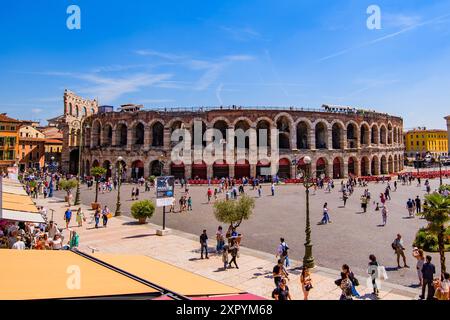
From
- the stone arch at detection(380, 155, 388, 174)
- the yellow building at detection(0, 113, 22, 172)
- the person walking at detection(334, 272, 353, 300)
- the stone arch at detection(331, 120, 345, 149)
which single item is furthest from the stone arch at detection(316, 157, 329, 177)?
the yellow building at detection(0, 113, 22, 172)

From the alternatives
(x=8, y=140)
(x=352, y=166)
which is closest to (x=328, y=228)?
(x=352, y=166)

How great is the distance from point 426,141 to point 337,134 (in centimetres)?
6804

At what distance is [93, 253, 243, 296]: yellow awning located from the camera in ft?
14.9

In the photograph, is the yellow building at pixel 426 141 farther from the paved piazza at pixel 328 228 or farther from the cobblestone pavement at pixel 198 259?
the cobblestone pavement at pixel 198 259

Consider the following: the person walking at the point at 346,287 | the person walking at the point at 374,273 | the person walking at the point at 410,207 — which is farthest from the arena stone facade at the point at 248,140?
the person walking at the point at 346,287

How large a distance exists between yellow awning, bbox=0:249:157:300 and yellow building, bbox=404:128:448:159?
111988mm

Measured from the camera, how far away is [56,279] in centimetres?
440

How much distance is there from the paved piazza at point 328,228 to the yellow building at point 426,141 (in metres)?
84.6

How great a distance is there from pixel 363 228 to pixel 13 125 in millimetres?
59043

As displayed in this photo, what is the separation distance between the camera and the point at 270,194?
33.2 meters

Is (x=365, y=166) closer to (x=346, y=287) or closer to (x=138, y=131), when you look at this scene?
(x=138, y=131)

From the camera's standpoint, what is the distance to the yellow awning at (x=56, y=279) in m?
3.88
